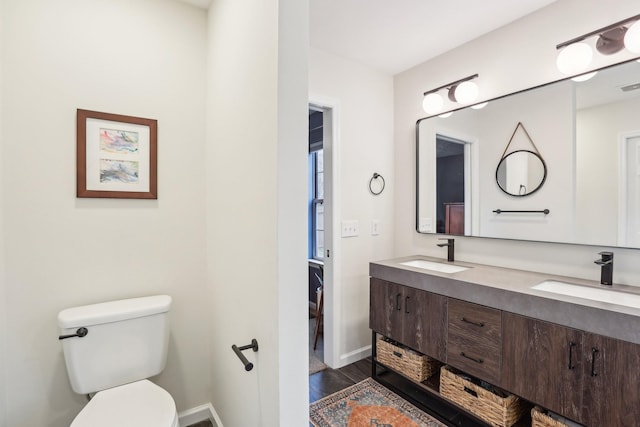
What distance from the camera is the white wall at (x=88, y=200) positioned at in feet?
4.40

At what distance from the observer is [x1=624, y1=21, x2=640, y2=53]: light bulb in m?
1.45

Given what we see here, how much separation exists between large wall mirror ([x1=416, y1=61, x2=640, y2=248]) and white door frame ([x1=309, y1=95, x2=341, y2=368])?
2.43 feet

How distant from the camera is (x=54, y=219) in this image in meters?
1.41

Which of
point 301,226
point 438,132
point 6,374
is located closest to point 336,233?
point 438,132

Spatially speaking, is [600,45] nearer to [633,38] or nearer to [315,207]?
[633,38]

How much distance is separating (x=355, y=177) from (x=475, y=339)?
142cm

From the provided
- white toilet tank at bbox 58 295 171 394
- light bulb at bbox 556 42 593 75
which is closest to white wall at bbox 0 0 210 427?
white toilet tank at bbox 58 295 171 394

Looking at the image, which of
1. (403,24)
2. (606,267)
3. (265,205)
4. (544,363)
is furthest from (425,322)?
(403,24)

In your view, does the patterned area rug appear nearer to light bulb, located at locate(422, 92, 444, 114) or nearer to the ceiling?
light bulb, located at locate(422, 92, 444, 114)

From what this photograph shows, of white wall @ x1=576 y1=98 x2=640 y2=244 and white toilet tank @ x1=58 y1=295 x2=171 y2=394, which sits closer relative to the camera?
white toilet tank @ x1=58 y1=295 x2=171 y2=394

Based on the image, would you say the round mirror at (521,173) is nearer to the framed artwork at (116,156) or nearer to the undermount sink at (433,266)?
the undermount sink at (433,266)

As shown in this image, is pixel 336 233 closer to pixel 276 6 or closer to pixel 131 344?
pixel 131 344

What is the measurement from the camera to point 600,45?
1591 millimetres

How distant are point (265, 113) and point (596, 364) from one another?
1.62m
